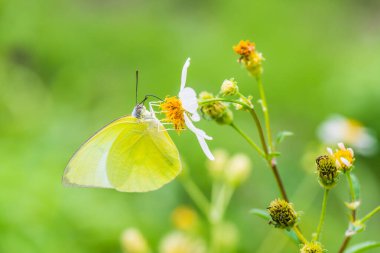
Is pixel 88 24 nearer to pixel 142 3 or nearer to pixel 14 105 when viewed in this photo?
pixel 142 3

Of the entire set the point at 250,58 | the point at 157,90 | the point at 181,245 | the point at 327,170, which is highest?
the point at 157,90

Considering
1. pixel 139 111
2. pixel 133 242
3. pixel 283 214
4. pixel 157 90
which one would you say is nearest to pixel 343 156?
pixel 283 214

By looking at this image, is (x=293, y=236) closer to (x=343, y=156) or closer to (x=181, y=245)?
(x=343, y=156)

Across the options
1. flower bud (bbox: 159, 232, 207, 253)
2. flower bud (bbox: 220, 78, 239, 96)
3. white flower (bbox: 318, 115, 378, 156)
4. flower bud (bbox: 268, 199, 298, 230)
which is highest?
white flower (bbox: 318, 115, 378, 156)

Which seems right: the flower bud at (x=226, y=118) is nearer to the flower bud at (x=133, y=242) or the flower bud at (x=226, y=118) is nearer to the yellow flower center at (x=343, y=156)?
the yellow flower center at (x=343, y=156)

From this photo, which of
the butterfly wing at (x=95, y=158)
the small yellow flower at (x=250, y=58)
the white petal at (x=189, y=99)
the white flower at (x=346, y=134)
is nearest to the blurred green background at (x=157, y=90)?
the white flower at (x=346, y=134)

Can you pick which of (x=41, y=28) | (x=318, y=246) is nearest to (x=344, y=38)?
(x=41, y=28)

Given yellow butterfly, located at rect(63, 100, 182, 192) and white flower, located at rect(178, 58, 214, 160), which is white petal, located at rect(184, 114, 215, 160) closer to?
white flower, located at rect(178, 58, 214, 160)

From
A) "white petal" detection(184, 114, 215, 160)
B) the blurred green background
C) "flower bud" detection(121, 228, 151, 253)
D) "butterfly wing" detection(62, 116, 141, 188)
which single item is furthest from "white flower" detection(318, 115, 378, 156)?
"white petal" detection(184, 114, 215, 160)
